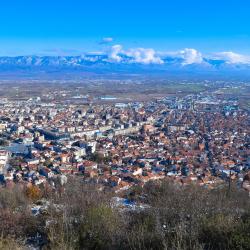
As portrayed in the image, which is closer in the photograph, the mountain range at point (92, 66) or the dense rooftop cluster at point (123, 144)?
the dense rooftop cluster at point (123, 144)

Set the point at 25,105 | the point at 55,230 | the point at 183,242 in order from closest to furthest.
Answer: the point at 183,242
the point at 55,230
the point at 25,105


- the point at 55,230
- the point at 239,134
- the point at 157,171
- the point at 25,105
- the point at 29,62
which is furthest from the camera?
the point at 29,62

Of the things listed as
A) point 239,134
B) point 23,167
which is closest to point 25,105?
point 239,134

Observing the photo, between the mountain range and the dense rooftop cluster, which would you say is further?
the mountain range

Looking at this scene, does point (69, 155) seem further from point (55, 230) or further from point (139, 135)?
point (55, 230)

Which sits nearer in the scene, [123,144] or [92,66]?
[123,144]

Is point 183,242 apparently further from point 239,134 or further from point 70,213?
point 239,134

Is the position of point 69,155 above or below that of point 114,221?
below

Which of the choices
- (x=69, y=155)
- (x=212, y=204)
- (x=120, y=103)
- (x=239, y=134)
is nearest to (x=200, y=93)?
(x=120, y=103)

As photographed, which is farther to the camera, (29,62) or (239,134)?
(29,62)
